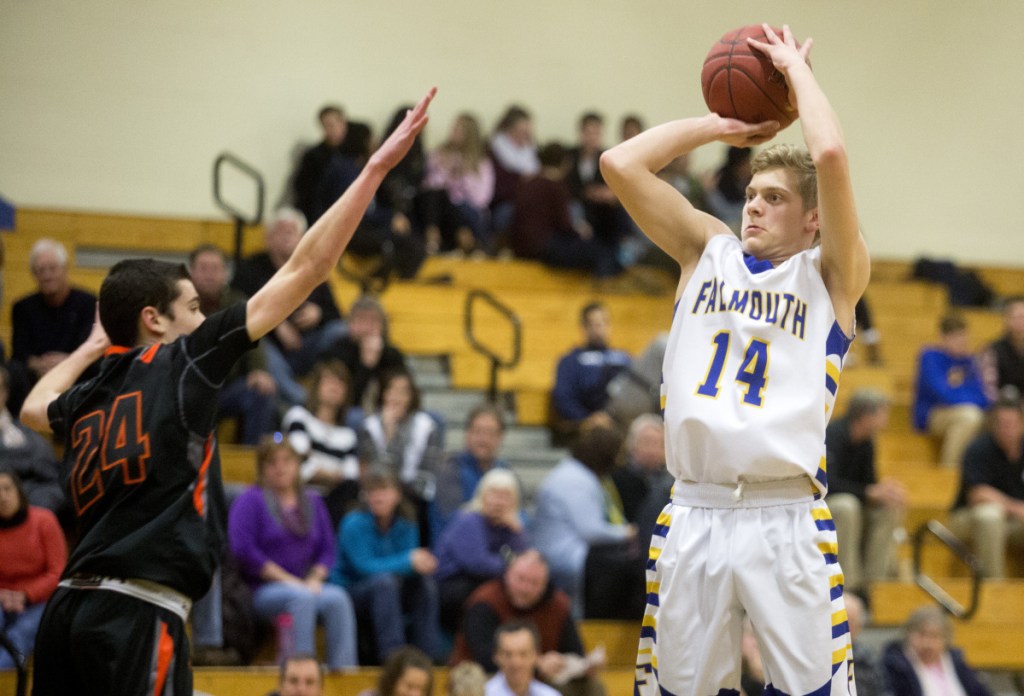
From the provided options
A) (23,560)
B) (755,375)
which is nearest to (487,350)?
(23,560)

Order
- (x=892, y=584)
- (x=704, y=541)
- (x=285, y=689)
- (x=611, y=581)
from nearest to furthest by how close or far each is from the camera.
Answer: (x=704, y=541) → (x=285, y=689) → (x=611, y=581) → (x=892, y=584)

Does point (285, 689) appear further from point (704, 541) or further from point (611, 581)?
point (704, 541)

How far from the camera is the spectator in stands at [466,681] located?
6.43 metres

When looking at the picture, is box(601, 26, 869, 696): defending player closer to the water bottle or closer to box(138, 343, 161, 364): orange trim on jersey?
box(138, 343, 161, 364): orange trim on jersey

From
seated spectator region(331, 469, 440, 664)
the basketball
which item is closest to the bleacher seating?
seated spectator region(331, 469, 440, 664)

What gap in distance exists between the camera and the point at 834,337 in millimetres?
3582

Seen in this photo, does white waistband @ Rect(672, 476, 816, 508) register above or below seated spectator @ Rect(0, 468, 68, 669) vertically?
above

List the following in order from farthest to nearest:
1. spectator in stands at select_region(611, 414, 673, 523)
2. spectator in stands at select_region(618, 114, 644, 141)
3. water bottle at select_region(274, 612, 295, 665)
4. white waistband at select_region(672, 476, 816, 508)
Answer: spectator in stands at select_region(618, 114, 644, 141) < spectator in stands at select_region(611, 414, 673, 523) < water bottle at select_region(274, 612, 295, 665) < white waistband at select_region(672, 476, 816, 508)

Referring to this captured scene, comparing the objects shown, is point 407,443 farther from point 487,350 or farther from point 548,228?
point 548,228

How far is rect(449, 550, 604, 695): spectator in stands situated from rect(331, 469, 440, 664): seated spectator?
0.76 ft

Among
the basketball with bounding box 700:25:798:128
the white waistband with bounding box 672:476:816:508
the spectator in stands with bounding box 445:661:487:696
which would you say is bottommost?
the spectator in stands with bounding box 445:661:487:696

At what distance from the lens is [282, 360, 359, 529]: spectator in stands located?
7949 mm

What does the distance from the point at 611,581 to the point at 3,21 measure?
256 inches

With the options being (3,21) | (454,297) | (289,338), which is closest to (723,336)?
(289,338)
